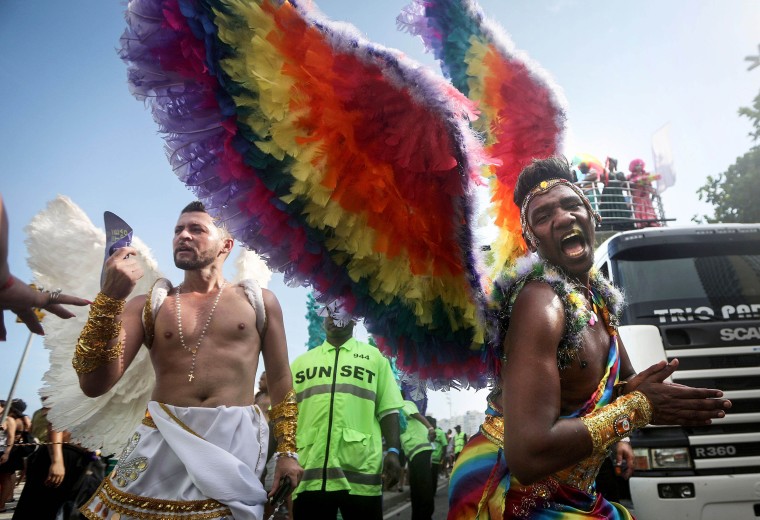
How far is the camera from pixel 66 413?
11.4 feet

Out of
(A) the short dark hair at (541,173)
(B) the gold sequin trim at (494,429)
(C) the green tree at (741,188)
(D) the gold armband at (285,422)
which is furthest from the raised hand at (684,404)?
(C) the green tree at (741,188)

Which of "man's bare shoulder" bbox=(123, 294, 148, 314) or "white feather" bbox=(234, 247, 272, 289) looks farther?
"white feather" bbox=(234, 247, 272, 289)

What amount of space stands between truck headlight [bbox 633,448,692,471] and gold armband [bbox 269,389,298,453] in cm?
304

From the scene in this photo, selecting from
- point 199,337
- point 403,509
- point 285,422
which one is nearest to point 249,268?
point 199,337

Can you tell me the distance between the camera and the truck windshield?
464cm

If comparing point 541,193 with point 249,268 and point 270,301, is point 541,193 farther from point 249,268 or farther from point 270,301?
point 249,268

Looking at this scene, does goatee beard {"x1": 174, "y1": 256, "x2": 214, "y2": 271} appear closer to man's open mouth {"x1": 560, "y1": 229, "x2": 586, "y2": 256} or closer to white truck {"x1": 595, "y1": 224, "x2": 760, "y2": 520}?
man's open mouth {"x1": 560, "y1": 229, "x2": 586, "y2": 256}

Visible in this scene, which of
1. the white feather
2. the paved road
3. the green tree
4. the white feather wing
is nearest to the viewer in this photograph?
the white feather wing

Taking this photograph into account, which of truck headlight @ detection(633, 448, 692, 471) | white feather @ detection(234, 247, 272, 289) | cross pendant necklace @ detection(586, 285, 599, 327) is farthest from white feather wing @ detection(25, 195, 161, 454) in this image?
truck headlight @ detection(633, 448, 692, 471)

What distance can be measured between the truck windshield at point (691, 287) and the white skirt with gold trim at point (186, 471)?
3.63 m

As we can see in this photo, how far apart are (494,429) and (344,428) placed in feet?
6.73

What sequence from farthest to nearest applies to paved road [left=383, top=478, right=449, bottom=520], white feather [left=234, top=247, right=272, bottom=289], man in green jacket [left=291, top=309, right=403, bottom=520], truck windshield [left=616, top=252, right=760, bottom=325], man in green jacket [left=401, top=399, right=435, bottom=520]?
paved road [left=383, top=478, right=449, bottom=520] < man in green jacket [left=401, top=399, right=435, bottom=520] < truck windshield [left=616, top=252, right=760, bottom=325] < white feather [left=234, top=247, right=272, bottom=289] < man in green jacket [left=291, top=309, right=403, bottom=520]

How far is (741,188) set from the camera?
20.9m

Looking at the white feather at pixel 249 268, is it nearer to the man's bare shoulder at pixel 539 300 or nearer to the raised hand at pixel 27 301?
the raised hand at pixel 27 301
